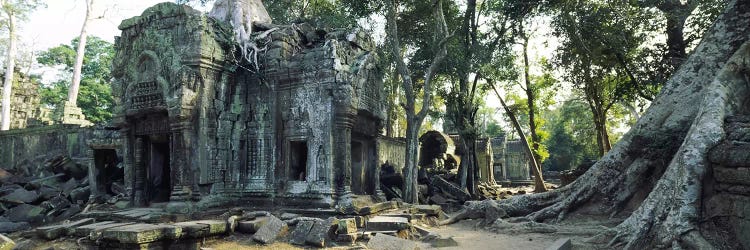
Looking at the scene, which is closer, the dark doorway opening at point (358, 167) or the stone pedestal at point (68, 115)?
the dark doorway opening at point (358, 167)

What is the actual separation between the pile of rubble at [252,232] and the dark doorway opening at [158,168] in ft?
5.23

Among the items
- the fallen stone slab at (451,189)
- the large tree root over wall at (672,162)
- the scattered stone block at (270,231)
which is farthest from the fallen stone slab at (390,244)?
the fallen stone slab at (451,189)

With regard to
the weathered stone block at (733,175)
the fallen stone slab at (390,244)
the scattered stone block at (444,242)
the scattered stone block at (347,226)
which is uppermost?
the weathered stone block at (733,175)

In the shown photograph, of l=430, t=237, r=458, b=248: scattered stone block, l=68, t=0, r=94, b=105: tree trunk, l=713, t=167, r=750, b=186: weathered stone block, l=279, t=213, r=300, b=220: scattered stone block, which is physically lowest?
l=430, t=237, r=458, b=248: scattered stone block

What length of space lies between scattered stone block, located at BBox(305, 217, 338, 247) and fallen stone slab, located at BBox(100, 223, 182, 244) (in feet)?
5.61

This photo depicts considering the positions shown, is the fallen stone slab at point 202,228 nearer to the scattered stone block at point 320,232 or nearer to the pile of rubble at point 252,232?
the pile of rubble at point 252,232

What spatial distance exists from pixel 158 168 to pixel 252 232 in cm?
393

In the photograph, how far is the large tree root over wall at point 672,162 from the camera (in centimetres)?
442

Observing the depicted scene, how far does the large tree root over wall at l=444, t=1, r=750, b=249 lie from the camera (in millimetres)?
4423

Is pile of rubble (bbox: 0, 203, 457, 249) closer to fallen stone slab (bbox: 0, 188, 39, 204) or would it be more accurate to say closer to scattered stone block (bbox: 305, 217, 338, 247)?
scattered stone block (bbox: 305, 217, 338, 247)

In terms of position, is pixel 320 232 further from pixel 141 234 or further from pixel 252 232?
pixel 141 234

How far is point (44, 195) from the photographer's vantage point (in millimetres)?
12219

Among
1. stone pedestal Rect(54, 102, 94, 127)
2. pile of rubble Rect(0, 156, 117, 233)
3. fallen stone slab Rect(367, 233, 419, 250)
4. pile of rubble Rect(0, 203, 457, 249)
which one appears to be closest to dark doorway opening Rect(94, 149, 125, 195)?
pile of rubble Rect(0, 156, 117, 233)

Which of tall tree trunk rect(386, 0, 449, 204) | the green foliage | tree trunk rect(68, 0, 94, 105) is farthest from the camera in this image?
the green foliage
